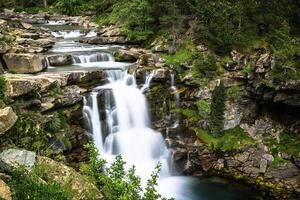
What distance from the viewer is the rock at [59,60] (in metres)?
33.9

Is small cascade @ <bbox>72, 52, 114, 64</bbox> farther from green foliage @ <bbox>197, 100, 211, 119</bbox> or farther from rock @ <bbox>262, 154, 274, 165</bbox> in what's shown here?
rock @ <bbox>262, 154, 274, 165</bbox>

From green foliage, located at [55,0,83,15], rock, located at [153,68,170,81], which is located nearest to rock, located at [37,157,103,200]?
rock, located at [153,68,170,81]

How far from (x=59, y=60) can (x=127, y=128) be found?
8.58 metres

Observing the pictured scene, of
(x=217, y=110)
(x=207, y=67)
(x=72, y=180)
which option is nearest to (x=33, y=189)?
(x=72, y=180)

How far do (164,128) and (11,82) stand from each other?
11983 millimetres

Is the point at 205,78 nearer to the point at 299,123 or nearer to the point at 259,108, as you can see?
the point at 259,108

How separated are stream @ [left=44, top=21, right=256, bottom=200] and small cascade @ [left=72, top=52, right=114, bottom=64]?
1641 millimetres

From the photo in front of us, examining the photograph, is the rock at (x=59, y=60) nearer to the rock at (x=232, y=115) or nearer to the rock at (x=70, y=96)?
the rock at (x=70, y=96)

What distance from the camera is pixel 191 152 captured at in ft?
102

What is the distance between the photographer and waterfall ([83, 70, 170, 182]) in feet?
97.3

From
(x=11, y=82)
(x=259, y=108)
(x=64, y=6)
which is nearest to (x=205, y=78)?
(x=259, y=108)

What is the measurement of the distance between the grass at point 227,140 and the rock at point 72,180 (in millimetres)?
15498

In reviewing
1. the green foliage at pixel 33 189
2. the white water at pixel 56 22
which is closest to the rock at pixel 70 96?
the green foliage at pixel 33 189

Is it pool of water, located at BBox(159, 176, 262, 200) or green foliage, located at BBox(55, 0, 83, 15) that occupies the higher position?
green foliage, located at BBox(55, 0, 83, 15)
